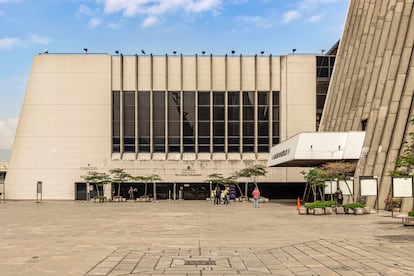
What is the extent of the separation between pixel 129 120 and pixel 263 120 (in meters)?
17.1

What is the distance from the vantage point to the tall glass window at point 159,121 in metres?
66.9

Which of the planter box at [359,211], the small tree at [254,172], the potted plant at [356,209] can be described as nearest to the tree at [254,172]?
the small tree at [254,172]

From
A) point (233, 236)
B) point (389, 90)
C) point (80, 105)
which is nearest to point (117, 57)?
point (80, 105)

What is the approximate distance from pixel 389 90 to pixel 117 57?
37601mm

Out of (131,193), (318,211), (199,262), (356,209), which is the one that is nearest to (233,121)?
(131,193)

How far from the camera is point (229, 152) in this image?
6706 centimetres

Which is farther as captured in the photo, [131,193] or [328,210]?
[131,193]

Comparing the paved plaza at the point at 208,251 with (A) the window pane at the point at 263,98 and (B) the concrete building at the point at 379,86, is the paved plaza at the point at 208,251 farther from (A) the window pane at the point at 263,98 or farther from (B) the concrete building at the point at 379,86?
(A) the window pane at the point at 263,98

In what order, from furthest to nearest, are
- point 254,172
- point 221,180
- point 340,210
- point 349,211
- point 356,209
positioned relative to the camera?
point 221,180, point 254,172, point 340,210, point 349,211, point 356,209

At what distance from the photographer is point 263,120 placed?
67188mm

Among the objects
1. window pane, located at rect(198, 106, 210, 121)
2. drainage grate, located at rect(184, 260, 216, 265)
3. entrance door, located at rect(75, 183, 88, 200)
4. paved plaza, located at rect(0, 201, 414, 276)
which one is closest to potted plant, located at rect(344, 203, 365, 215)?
paved plaza, located at rect(0, 201, 414, 276)

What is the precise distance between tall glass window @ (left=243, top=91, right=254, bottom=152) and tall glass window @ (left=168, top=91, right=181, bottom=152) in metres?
8.46

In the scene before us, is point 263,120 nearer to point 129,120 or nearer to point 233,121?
point 233,121

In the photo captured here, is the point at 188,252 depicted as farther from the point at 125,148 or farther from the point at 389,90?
the point at 125,148
